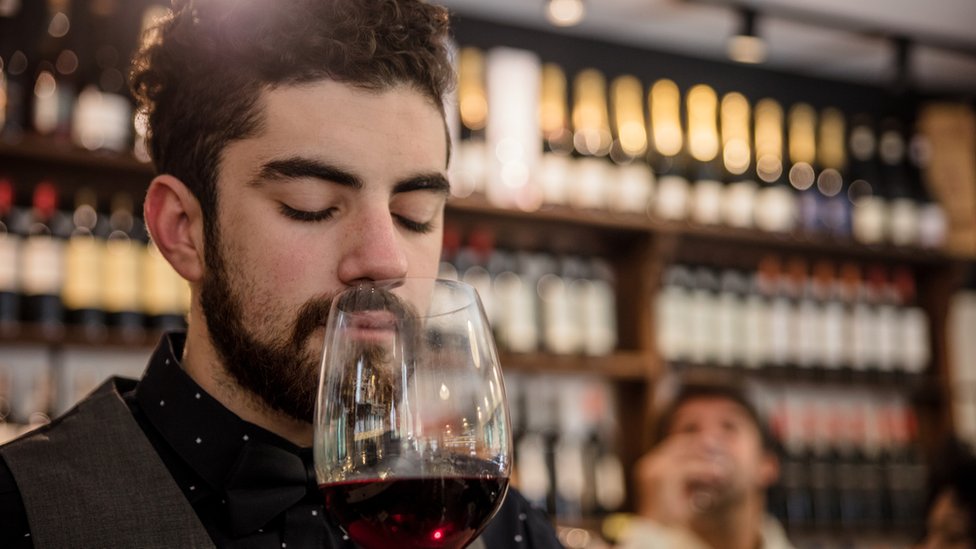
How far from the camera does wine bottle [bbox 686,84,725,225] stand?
356 cm

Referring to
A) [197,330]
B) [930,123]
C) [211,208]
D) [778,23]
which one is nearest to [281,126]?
[211,208]

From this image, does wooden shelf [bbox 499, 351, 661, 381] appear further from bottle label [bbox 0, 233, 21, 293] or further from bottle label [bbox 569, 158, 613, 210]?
bottle label [bbox 0, 233, 21, 293]

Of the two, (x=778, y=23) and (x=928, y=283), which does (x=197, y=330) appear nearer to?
(x=778, y=23)

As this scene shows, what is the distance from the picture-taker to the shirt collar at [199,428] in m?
0.98

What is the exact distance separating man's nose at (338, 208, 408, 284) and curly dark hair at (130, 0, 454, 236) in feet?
0.45

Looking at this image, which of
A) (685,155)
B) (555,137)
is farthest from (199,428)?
(685,155)

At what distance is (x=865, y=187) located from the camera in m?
4.02

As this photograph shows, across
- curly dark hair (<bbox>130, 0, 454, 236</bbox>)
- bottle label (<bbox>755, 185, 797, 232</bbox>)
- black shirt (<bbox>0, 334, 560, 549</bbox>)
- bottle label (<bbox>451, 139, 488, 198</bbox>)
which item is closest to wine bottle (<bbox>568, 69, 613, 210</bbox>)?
bottle label (<bbox>451, 139, 488, 198</bbox>)

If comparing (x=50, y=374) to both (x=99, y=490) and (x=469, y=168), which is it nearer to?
(x=469, y=168)

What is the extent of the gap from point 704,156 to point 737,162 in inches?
5.5

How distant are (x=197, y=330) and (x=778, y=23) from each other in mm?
3048

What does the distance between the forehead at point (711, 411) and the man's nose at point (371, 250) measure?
172 centimetres

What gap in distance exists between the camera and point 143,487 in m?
0.94

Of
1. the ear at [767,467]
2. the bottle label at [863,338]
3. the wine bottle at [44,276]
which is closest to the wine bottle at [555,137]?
the ear at [767,467]
